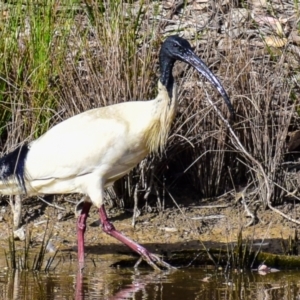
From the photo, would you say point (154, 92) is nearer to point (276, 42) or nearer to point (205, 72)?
point (205, 72)

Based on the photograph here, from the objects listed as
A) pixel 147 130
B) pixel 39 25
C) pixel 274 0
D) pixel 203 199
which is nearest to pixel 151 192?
pixel 203 199

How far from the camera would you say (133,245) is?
747 cm

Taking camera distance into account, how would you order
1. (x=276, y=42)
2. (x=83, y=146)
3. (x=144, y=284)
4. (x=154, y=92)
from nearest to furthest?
(x=144, y=284) < (x=83, y=146) < (x=154, y=92) < (x=276, y=42)

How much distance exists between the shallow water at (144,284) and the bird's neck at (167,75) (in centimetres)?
139

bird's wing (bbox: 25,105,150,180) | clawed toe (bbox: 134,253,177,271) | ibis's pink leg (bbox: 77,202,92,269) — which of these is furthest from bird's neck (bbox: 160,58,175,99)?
clawed toe (bbox: 134,253,177,271)

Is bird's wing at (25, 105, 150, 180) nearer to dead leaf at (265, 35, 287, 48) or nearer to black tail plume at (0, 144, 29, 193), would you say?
black tail plume at (0, 144, 29, 193)

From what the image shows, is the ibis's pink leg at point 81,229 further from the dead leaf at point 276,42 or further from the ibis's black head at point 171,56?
the dead leaf at point 276,42

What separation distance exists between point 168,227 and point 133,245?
938 mm

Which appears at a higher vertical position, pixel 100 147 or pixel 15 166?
pixel 100 147

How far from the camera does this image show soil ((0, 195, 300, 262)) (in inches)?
316

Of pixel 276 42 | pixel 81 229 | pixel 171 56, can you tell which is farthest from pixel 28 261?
pixel 276 42

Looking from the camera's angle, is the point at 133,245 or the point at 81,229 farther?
the point at 81,229

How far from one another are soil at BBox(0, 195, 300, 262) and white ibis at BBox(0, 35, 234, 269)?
47 centimetres

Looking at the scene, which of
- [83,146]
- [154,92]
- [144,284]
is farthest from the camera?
[154,92]
